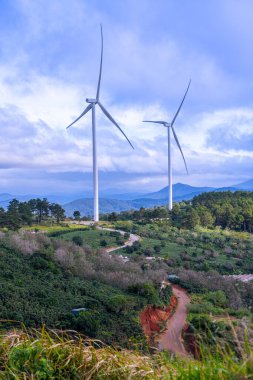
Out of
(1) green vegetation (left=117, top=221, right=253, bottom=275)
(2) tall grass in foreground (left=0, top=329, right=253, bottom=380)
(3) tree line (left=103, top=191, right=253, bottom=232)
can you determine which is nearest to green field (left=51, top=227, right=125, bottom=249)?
(1) green vegetation (left=117, top=221, right=253, bottom=275)

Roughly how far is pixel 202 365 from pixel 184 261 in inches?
1312

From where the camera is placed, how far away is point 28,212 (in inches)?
1980

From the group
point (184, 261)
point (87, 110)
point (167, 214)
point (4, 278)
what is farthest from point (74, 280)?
point (167, 214)

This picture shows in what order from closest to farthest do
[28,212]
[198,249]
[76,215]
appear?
[198,249] → [28,212] → [76,215]

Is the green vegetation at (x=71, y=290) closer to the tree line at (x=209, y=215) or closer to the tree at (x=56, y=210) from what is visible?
the tree at (x=56, y=210)

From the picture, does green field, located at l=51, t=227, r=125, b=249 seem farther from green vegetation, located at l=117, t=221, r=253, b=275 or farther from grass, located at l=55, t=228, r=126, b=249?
green vegetation, located at l=117, t=221, r=253, b=275

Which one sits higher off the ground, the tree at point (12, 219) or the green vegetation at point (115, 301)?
the tree at point (12, 219)

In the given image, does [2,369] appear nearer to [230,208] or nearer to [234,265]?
[234,265]

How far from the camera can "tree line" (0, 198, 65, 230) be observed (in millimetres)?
42500

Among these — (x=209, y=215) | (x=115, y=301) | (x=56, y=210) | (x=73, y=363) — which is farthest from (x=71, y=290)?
(x=209, y=215)

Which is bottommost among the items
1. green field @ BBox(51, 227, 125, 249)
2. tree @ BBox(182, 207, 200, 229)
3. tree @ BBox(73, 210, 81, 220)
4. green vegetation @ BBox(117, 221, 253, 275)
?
green vegetation @ BBox(117, 221, 253, 275)

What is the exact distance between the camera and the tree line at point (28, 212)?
4250 cm

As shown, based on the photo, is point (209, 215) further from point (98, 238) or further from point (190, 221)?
point (98, 238)

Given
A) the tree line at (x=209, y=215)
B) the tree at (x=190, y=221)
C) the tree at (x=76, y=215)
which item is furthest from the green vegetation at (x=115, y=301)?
the tree line at (x=209, y=215)
